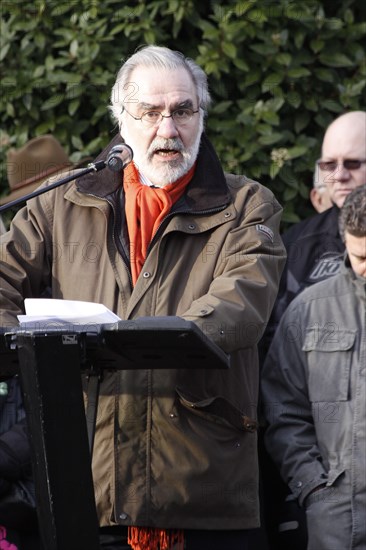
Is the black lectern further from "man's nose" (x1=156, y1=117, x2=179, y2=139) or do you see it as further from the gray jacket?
the gray jacket

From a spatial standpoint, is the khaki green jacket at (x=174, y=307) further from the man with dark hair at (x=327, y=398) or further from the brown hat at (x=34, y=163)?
the brown hat at (x=34, y=163)

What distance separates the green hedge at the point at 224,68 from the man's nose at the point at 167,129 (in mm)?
1922

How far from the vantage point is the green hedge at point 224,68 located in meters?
5.95

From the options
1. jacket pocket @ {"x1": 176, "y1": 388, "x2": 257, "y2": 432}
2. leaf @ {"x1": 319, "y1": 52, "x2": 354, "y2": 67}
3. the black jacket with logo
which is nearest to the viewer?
jacket pocket @ {"x1": 176, "y1": 388, "x2": 257, "y2": 432}

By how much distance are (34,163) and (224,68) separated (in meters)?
1.08

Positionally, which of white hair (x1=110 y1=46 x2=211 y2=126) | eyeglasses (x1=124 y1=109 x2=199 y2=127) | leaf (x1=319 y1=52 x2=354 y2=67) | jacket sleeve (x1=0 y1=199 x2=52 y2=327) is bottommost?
jacket sleeve (x1=0 y1=199 x2=52 y2=327)

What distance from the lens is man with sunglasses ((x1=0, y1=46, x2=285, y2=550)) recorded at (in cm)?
375

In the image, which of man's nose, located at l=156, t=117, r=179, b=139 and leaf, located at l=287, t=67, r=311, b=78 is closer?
man's nose, located at l=156, t=117, r=179, b=139

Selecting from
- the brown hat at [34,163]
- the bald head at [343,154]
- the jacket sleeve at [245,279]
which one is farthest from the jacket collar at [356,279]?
the brown hat at [34,163]

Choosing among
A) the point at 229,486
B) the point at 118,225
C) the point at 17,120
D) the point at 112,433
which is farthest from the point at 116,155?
the point at 17,120

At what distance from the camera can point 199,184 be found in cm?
404

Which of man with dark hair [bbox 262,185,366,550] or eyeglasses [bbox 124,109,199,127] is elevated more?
eyeglasses [bbox 124,109,199,127]

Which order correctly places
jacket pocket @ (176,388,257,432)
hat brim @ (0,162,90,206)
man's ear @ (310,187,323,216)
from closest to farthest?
jacket pocket @ (176,388,257,432), hat brim @ (0,162,90,206), man's ear @ (310,187,323,216)

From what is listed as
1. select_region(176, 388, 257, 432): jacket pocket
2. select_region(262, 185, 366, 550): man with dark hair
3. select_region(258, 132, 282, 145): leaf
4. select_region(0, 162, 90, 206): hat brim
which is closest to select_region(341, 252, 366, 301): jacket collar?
select_region(262, 185, 366, 550): man with dark hair
